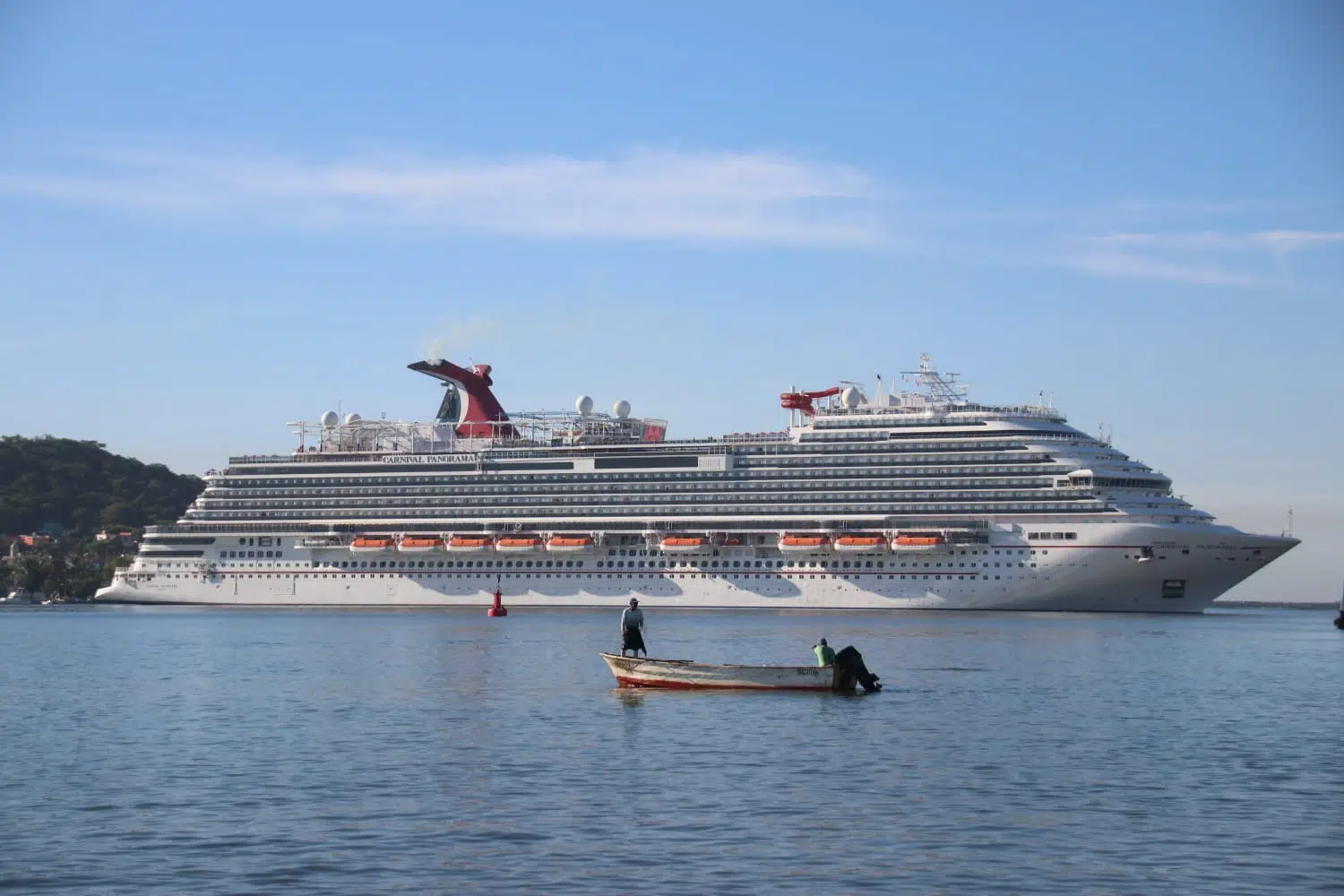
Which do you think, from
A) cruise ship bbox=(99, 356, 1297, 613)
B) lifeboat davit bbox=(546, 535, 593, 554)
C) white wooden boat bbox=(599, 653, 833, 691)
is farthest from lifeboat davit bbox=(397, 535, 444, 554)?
white wooden boat bbox=(599, 653, 833, 691)

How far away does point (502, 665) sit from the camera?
54.0 m

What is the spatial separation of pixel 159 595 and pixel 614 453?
40228 mm

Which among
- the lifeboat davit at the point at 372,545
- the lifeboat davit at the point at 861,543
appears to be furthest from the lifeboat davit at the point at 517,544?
the lifeboat davit at the point at 861,543

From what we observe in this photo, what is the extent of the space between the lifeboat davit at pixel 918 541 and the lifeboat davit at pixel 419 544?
36.2 meters

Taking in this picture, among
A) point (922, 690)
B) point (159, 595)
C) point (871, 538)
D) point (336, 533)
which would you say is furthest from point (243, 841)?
point (159, 595)

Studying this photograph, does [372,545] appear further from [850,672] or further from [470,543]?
[850,672]

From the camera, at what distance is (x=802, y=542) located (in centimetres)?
11306

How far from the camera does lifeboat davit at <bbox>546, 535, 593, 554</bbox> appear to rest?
121 m

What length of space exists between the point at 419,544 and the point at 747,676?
283ft

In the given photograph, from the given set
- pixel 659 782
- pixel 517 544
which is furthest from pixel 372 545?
pixel 659 782

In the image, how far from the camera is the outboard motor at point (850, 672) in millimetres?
42438

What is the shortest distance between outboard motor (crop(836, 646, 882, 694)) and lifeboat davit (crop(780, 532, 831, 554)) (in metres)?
69.5

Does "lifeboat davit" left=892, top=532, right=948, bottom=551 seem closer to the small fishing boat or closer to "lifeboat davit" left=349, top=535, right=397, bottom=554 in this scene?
"lifeboat davit" left=349, top=535, right=397, bottom=554

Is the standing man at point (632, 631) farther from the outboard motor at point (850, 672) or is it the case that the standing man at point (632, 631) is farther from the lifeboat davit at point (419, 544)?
the lifeboat davit at point (419, 544)
